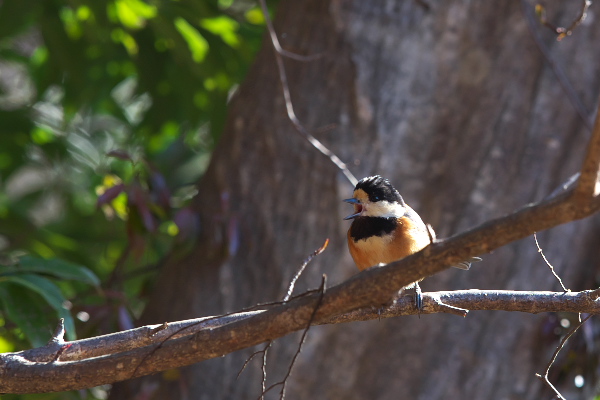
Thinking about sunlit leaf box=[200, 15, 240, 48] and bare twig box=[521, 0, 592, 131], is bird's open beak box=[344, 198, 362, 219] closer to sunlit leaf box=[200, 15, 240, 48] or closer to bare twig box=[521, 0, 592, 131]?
bare twig box=[521, 0, 592, 131]

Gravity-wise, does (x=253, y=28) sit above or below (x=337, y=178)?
above

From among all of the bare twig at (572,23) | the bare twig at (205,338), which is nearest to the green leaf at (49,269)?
the bare twig at (205,338)

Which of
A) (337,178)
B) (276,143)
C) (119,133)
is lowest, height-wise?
(337,178)

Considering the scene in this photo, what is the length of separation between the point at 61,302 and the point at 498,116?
2.40 meters

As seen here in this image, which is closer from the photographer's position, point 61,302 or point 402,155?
point 61,302

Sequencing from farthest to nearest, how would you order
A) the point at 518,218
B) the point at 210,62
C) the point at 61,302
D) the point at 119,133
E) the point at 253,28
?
the point at 119,133
the point at 253,28
the point at 210,62
the point at 61,302
the point at 518,218

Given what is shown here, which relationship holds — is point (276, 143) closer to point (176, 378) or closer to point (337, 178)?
point (337, 178)

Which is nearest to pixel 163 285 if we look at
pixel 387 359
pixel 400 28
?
pixel 387 359

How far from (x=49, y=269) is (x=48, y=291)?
17 cm

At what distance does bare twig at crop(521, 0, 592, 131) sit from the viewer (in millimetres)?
3828

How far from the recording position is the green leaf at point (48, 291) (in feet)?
9.08

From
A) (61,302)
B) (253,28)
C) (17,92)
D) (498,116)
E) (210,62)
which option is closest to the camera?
(61,302)

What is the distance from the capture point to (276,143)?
3809 millimetres

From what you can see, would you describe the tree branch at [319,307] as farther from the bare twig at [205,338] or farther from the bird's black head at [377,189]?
the bird's black head at [377,189]
